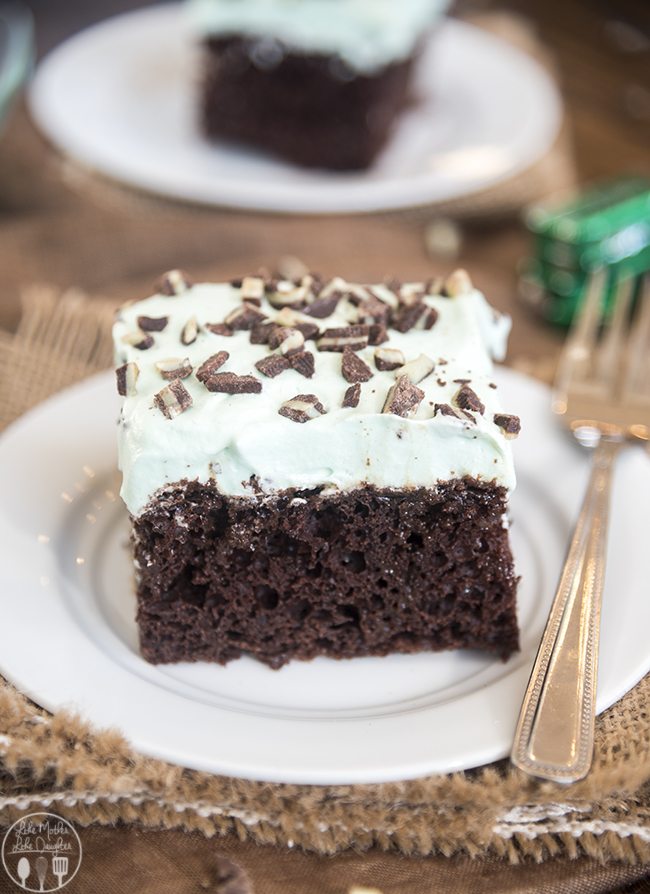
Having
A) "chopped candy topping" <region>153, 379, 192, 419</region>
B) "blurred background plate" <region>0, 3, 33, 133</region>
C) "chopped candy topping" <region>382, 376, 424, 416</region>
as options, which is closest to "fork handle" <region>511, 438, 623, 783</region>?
"chopped candy topping" <region>382, 376, 424, 416</region>

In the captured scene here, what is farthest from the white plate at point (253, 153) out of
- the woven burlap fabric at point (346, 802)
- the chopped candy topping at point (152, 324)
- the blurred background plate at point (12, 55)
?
the woven burlap fabric at point (346, 802)

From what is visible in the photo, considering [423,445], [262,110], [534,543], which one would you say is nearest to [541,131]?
[262,110]

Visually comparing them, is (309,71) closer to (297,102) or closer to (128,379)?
(297,102)

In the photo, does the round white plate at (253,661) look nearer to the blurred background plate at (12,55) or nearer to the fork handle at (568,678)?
the fork handle at (568,678)

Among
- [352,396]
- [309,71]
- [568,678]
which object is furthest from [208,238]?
[568,678]

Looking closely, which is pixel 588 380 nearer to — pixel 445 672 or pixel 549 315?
pixel 549 315

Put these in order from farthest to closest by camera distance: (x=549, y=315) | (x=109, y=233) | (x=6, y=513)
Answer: (x=109, y=233), (x=549, y=315), (x=6, y=513)

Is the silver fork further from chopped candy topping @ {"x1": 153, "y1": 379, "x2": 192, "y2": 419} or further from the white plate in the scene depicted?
the white plate

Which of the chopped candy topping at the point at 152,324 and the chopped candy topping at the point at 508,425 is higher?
the chopped candy topping at the point at 508,425
